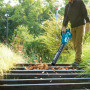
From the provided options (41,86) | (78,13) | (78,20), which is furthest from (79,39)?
(41,86)

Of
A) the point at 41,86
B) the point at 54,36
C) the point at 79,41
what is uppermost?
the point at 54,36

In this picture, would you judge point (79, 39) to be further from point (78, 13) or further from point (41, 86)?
point (41, 86)

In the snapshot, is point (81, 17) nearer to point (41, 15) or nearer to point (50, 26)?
point (50, 26)

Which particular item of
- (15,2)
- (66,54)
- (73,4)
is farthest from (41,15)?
(73,4)

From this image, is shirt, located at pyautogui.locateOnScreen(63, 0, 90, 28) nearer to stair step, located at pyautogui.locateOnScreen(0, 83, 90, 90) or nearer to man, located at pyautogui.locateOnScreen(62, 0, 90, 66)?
man, located at pyautogui.locateOnScreen(62, 0, 90, 66)

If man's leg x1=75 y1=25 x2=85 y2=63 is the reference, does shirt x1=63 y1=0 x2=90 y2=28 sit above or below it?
above

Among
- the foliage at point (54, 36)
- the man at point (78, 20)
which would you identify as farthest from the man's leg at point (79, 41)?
the foliage at point (54, 36)

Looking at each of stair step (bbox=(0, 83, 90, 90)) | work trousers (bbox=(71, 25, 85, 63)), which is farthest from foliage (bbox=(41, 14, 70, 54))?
stair step (bbox=(0, 83, 90, 90))

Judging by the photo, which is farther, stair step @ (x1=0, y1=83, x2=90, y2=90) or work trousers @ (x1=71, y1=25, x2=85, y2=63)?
work trousers @ (x1=71, y1=25, x2=85, y2=63)

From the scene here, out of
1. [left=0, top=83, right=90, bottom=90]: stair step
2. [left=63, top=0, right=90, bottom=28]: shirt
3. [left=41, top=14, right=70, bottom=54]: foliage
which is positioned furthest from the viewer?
[left=41, top=14, right=70, bottom=54]: foliage

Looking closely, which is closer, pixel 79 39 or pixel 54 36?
pixel 79 39

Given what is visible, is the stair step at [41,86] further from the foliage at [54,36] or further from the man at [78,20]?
the foliage at [54,36]

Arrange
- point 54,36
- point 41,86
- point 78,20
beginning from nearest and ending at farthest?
1. point 41,86
2. point 78,20
3. point 54,36

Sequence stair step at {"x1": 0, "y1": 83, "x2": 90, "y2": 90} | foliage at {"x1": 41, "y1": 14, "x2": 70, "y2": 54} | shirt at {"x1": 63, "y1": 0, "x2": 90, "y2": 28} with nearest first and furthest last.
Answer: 1. stair step at {"x1": 0, "y1": 83, "x2": 90, "y2": 90}
2. shirt at {"x1": 63, "y1": 0, "x2": 90, "y2": 28}
3. foliage at {"x1": 41, "y1": 14, "x2": 70, "y2": 54}
